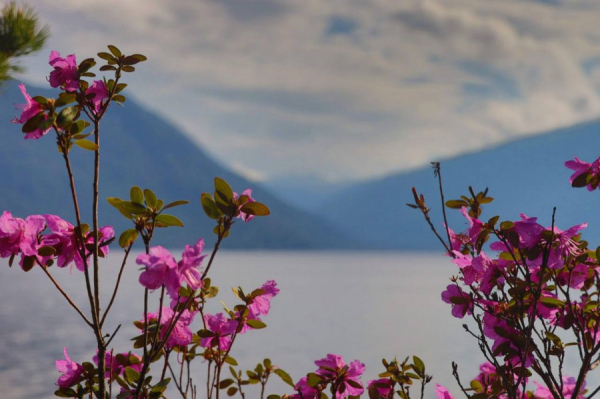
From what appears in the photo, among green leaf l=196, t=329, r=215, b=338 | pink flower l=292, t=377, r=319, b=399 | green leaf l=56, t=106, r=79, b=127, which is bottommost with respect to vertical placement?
pink flower l=292, t=377, r=319, b=399

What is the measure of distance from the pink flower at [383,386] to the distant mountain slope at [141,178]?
90.3m

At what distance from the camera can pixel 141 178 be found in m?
112

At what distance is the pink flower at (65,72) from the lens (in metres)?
0.96

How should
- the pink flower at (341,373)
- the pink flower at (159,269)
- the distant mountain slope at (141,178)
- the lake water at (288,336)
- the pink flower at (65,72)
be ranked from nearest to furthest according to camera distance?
1. the pink flower at (159,269)
2. the pink flower at (65,72)
3. the pink flower at (341,373)
4. the lake water at (288,336)
5. the distant mountain slope at (141,178)

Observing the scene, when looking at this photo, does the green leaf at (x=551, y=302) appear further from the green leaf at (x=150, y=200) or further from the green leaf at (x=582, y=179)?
the green leaf at (x=150, y=200)

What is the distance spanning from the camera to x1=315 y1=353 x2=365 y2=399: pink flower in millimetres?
1162

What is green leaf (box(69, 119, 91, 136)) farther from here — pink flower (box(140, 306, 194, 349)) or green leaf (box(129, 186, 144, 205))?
pink flower (box(140, 306, 194, 349))

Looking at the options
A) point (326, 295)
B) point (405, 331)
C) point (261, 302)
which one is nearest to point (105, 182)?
point (326, 295)

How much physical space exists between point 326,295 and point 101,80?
63.2ft

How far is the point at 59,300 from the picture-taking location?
15141mm

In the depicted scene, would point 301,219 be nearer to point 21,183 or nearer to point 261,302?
point 21,183

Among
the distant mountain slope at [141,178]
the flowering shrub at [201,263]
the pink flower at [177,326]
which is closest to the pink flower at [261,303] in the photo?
the flowering shrub at [201,263]

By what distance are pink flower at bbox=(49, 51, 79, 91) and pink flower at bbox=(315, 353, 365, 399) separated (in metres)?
0.71

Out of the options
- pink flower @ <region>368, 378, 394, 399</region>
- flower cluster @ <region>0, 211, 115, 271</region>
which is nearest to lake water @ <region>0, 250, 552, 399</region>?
pink flower @ <region>368, 378, 394, 399</region>
